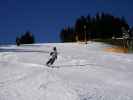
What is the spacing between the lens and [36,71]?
72.6 feet

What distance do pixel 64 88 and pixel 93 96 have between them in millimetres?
1912

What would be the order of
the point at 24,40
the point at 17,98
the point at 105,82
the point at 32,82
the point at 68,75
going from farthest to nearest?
the point at 24,40
the point at 68,75
the point at 105,82
the point at 32,82
the point at 17,98

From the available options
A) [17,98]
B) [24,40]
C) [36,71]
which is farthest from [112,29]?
[17,98]

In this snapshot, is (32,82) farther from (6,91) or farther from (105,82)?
(105,82)

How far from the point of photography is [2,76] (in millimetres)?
20609

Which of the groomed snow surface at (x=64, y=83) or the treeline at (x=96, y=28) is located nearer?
the groomed snow surface at (x=64, y=83)

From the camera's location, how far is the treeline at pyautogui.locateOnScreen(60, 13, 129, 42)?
4038 inches

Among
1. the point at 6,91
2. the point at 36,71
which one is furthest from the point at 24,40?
the point at 6,91

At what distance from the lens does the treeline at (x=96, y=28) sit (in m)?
103

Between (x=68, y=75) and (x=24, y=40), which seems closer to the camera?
(x=68, y=75)

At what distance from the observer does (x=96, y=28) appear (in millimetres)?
104000

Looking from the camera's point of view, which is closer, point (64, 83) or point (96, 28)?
point (64, 83)

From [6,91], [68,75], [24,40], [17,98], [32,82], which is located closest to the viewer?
[17,98]

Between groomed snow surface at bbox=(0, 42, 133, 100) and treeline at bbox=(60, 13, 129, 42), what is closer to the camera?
groomed snow surface at bbox=(0, 42, 133, 100)
